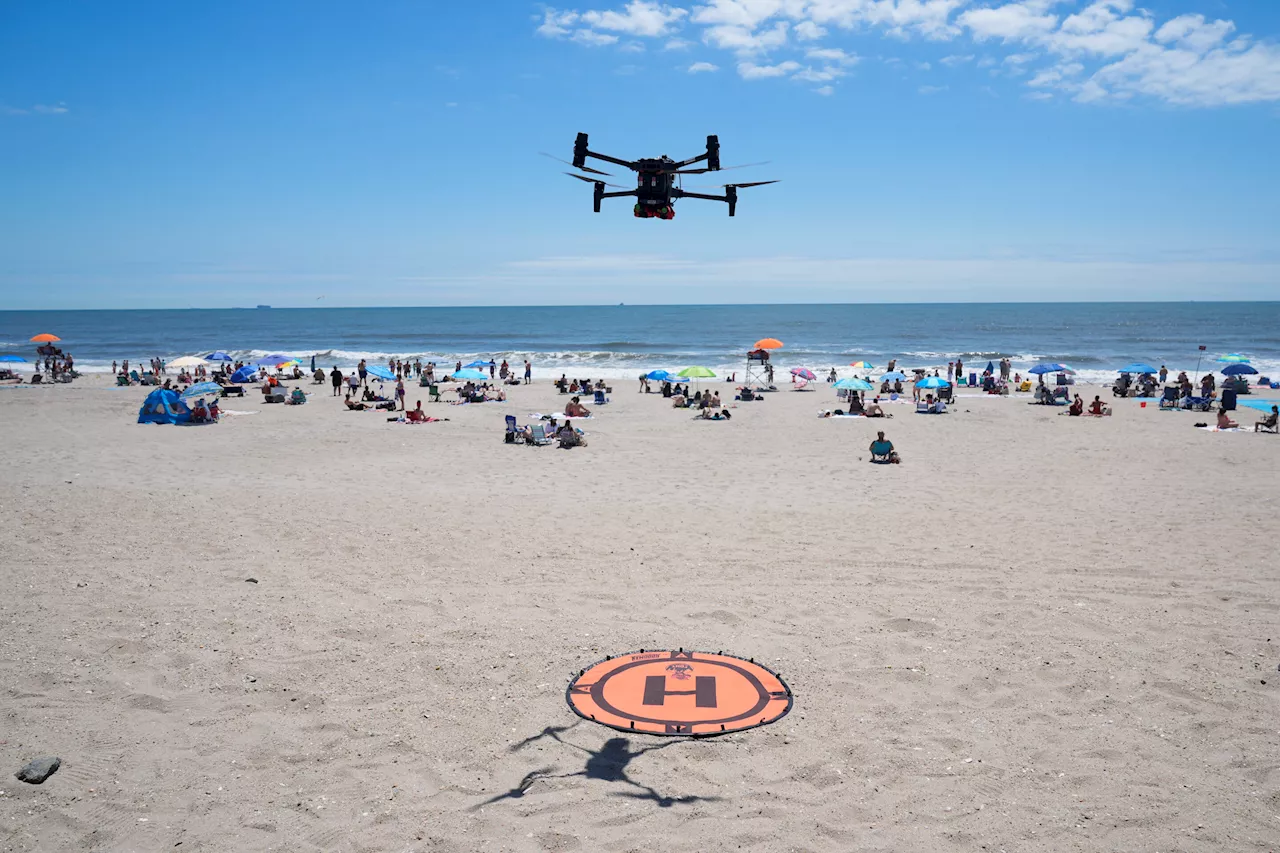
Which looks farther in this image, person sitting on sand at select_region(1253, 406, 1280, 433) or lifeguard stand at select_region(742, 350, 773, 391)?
lifeguard stand at select_region(742, 350, 773, 391)

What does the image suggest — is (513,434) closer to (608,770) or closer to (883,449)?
(883,449)

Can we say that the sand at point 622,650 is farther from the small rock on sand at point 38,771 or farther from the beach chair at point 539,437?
the beach chair at point 539,437

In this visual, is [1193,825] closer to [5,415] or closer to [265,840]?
[265,840]

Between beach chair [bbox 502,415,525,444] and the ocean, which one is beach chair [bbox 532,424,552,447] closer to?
beach chair [bbox 502,415,525,444]

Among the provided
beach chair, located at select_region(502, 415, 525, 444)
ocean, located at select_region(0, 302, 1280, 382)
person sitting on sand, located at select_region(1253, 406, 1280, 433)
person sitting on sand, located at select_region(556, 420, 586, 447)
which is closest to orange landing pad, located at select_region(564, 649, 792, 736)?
person sitting on sand, located at select_region(556, 420, 586, 447)

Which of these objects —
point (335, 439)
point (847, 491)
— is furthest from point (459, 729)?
point (335, 439)

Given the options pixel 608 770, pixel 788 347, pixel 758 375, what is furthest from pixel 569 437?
pixel 788 347

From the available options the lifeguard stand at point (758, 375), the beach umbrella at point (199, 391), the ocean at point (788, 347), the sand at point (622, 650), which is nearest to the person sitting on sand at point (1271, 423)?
the sand at point (622, 650)
